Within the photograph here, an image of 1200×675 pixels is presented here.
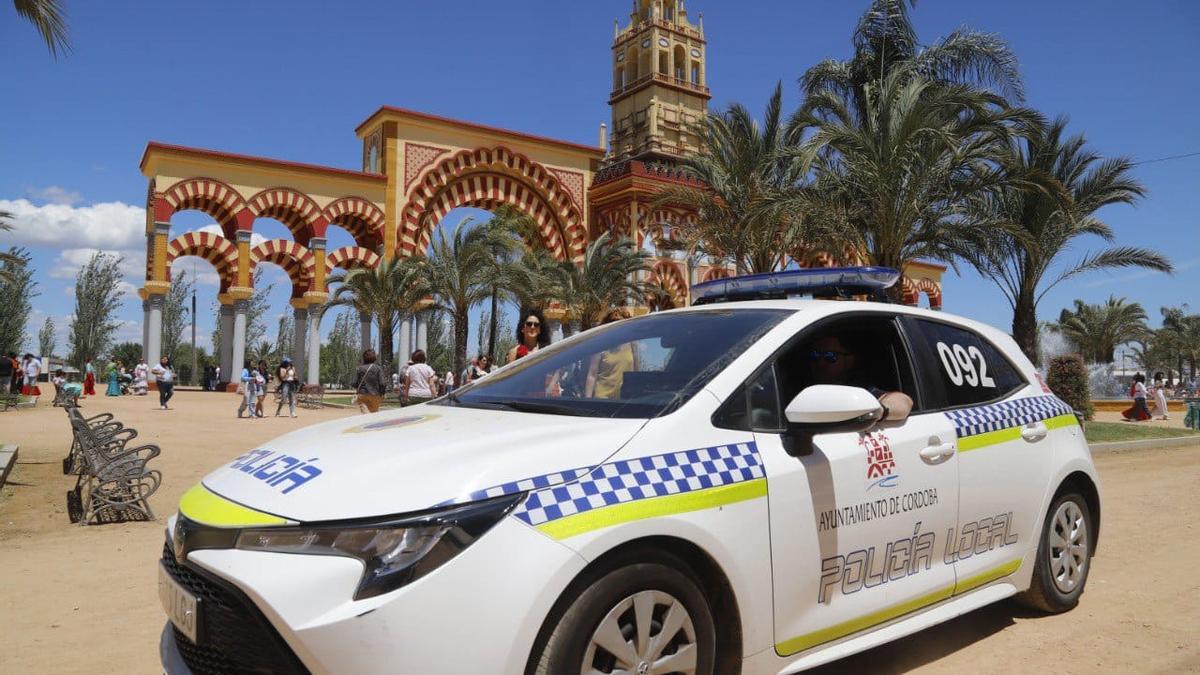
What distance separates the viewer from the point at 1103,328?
43594 millimetres

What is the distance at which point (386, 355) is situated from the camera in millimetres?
27766

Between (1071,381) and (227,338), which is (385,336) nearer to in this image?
(227,338)

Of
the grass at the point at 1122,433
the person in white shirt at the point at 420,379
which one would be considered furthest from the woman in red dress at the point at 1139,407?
the person in white shirt at the point at 420,379

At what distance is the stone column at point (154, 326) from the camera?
2744cm

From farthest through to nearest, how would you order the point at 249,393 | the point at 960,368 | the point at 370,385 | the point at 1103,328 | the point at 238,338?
the point at 1103,328 → the point at 238,338 → the point at 249,393 → the point at 370,385 → the point at 960,368

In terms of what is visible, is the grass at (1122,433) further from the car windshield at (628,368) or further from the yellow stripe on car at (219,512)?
the yellow stripe on car at (219,512)

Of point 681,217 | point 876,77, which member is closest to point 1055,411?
point 876,77

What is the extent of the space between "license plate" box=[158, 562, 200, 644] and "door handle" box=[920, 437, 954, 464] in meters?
2.60

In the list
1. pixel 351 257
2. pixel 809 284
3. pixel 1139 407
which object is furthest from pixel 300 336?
pixel 809 284

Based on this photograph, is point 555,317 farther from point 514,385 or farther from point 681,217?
point 514,385

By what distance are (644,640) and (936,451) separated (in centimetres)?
161

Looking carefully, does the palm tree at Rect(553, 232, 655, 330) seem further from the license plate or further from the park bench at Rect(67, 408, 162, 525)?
the license plate

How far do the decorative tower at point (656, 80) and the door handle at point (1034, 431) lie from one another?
40.2 metres

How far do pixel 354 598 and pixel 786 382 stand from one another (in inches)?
67.7
